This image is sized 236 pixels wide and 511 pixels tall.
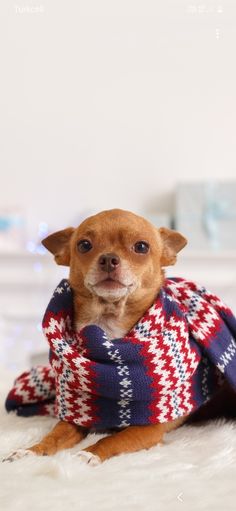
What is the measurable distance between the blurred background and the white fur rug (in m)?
1.42

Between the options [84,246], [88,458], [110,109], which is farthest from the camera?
[110,109]

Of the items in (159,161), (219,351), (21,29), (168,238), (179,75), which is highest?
(21,29)

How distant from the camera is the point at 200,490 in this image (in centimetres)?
85

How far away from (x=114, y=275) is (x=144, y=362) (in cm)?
18

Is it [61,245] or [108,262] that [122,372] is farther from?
[61,245]

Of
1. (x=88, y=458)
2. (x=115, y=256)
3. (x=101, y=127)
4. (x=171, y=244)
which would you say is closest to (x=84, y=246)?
(x=115, y=256)

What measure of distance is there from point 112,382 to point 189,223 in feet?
4.44

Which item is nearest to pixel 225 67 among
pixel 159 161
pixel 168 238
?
pixel 159 161

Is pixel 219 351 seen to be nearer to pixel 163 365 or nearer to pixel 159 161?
pixel 163 365

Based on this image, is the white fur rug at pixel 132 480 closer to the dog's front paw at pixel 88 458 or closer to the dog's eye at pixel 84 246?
the dog's front paw at pixel 88 458

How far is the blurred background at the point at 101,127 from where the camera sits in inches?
96.5

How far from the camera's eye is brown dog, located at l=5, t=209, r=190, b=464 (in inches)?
45.6

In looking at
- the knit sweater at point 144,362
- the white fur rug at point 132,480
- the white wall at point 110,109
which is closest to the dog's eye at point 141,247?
the knit sweater at point 144,362

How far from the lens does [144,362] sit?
113 cm
